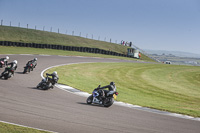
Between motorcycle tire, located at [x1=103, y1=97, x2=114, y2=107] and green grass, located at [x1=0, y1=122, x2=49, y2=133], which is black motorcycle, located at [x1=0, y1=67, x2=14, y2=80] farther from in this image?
green grass, located at [x1=0, y1=122, x2=49, y2=133]

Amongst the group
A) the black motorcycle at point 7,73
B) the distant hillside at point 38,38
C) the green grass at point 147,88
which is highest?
the distant hillside at point 38,38

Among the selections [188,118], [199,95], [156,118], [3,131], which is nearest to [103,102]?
[156,118]

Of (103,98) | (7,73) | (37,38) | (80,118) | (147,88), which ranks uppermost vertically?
(37,38)

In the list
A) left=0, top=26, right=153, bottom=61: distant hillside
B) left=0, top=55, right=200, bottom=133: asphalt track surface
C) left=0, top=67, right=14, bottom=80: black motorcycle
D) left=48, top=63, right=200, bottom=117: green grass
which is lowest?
left=48, top=63, right=200, bottom=117: green grass

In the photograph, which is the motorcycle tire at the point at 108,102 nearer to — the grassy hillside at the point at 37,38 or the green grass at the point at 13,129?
the green grass at the point at 13,129

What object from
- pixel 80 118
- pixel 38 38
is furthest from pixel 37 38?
pixel 80 118

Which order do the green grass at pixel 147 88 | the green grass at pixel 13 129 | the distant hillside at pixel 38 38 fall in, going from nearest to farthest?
1. the green grass at pixel 13 129
2. the green grass at pixel 147 88
3. the distant hillside at pixel 38 38

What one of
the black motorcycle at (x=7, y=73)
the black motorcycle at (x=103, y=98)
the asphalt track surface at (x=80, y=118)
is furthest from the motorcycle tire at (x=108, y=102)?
the black motorcycle at (x=7, y=73)

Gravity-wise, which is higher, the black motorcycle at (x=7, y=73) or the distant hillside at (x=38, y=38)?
the distant hillside at (x=38, y=38)

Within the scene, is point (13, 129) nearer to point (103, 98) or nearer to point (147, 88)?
point (103, 98)

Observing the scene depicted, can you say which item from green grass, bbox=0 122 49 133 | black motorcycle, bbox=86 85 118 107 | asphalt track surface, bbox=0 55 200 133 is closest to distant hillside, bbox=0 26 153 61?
black motorcycle, bbox=86 85 118 107

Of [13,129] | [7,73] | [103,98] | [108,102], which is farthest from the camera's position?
[7,73]

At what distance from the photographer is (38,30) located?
80.1 m

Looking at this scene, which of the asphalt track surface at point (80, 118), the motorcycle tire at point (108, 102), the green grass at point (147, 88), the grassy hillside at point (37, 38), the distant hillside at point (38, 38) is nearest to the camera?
the asphalt track surface at point (80, 118)
